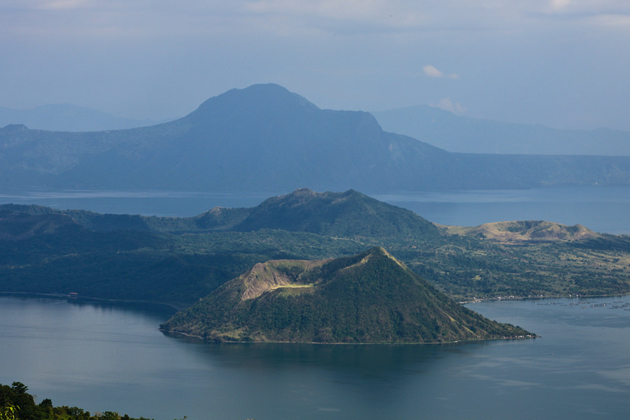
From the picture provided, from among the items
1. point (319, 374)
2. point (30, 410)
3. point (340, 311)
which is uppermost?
point (340, 311)

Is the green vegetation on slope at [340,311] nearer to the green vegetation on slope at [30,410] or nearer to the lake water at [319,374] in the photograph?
the lake water at [319,374]

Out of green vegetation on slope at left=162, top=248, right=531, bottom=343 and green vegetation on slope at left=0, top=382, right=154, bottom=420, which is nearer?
green vegetation on slope at left=0, top=382, right=154, bottom=420

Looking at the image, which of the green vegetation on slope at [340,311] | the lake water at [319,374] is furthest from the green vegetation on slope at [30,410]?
the green vegetation on slope at [340,311]

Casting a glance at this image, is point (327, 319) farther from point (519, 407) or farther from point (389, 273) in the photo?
point (519, 407)

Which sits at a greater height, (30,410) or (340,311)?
(340,311)

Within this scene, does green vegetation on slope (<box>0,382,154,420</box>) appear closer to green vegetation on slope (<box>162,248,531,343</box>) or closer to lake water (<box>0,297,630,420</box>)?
lake water (<box>0,297,630,420</box>)

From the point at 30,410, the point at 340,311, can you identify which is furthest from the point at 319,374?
the point at 30,410

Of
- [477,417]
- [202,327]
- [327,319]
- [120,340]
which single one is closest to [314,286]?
[327,319]

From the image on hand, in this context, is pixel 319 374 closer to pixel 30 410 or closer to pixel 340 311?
pixel 340 311

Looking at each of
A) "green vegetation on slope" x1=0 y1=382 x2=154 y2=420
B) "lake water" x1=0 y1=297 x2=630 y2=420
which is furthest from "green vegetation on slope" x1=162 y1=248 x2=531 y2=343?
"green vegetation on slope" x1=0 y1=382 x2=154 y2=420
